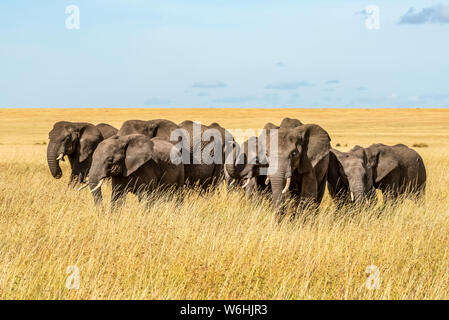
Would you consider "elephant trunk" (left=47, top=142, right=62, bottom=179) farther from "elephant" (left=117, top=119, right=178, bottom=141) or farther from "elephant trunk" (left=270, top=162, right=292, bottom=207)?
"elephant trunk" (left=270, top=162, right=292, bottom=207)

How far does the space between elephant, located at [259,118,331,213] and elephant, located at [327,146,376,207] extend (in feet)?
2.99

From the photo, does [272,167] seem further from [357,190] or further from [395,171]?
[395,171]

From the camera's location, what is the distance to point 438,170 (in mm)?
20266

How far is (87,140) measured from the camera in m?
15.0

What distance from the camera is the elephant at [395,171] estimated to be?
12555 mm

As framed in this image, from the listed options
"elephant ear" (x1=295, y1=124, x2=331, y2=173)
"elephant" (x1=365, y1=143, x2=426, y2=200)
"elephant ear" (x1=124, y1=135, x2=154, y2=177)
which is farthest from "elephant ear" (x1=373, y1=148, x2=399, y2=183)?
"elephant ear" (x1=124, y1=135, x2=154, y2=177)

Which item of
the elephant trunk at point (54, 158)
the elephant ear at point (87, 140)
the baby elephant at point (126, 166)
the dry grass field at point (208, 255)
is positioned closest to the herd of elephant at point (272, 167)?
the baby elephant at point (126, 166)

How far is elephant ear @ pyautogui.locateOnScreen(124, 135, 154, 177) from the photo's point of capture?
1042cm

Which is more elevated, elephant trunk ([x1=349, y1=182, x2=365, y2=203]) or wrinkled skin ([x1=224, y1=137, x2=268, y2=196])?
wrinkled skin ([x1=224, y1=137, x2=268, y2=196])

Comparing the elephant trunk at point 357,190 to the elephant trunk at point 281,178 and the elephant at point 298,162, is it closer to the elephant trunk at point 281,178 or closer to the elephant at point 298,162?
the elephant at point 298,162

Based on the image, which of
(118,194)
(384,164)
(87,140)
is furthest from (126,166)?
(384,164)

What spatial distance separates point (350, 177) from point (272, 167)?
2.31 meters

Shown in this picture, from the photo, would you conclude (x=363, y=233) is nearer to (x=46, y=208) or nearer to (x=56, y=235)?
(x=56, y=235)

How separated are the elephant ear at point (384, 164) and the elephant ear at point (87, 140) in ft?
23.2
